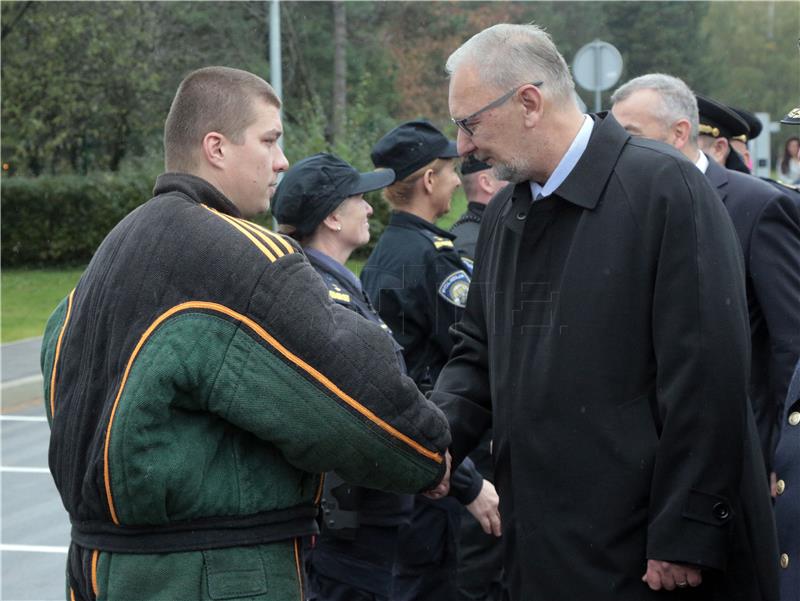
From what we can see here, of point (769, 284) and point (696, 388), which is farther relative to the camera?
point (769, 284)

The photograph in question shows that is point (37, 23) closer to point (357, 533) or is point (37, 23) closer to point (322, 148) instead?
point (322, 148)

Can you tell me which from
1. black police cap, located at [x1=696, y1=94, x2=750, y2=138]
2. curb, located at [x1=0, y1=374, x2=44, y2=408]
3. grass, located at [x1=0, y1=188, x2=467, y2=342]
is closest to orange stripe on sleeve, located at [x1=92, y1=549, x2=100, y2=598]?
black police cap, located at [x1=696, y1=94, x2=750, y2=138]

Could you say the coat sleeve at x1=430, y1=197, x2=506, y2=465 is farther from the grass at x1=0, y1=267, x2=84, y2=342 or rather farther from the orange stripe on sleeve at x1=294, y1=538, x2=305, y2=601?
the grass at x1=0, y1=267, x2=84, y2=342

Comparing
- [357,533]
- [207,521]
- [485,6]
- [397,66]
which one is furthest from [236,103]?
[485,6]

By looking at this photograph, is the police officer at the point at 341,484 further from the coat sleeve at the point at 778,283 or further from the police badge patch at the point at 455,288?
the coat sleeve at the point at 778,283

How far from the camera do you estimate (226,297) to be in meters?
2.41

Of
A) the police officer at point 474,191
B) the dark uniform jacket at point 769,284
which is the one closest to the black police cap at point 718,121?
the police officer at point 474,191

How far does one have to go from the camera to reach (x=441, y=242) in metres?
4.72

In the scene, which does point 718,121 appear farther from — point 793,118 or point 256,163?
point 256,163

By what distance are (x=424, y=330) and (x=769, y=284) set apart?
4.75ft

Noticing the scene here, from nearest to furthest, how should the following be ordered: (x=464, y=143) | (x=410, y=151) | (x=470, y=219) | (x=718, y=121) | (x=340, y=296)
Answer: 1. (x=464, y=143)
2. (x=340, y=296)
3. (x=410, y=151)
4. (x=718, y=121)
5. (x=470, y=219)

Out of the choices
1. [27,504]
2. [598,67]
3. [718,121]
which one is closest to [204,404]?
[718,121]

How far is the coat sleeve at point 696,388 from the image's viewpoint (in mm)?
2578

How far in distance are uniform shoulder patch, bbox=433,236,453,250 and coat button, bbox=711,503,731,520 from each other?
2284 millimetres
